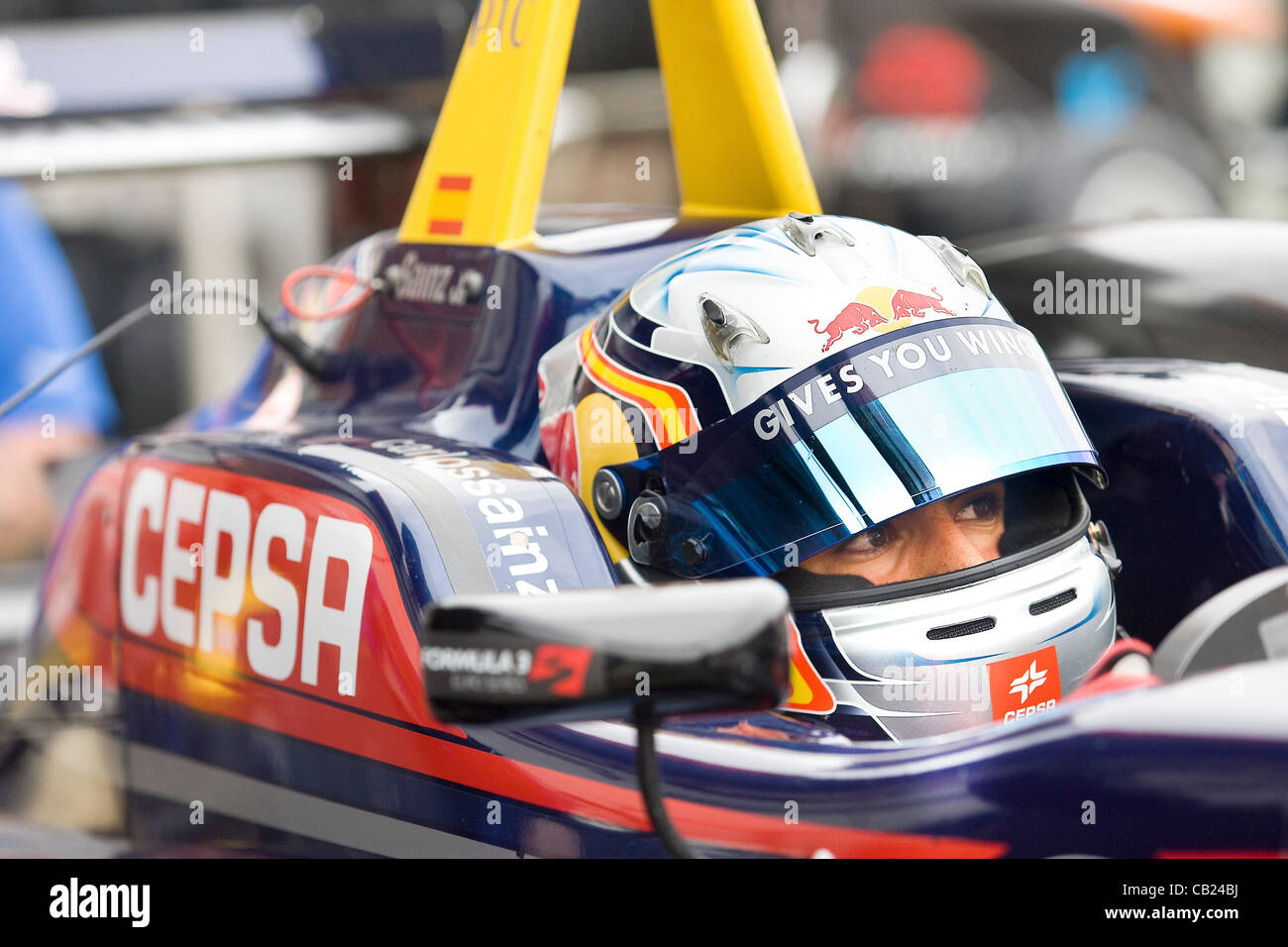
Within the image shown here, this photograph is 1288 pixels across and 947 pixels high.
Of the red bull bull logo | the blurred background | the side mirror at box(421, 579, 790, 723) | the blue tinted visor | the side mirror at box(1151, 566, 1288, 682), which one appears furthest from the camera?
the blurred background

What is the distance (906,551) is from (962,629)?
0.44ft

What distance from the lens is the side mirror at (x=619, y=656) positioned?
4.06 feet

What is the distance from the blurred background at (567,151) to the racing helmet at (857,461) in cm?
68

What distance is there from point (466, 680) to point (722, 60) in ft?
5.09

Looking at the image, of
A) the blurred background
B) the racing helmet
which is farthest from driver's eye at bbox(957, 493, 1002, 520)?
the blurred background

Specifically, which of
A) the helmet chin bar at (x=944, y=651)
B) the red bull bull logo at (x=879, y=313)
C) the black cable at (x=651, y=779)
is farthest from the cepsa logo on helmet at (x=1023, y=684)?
the black cable at (x=651, y=779)

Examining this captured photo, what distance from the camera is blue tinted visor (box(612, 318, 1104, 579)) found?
1.78 meters

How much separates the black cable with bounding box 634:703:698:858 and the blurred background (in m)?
1.45

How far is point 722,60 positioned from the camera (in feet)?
8.30

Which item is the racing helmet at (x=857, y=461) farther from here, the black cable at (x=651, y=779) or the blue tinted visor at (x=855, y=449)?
the black cable at (x=651, y=779)

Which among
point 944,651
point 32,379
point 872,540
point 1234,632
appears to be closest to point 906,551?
point 872,540

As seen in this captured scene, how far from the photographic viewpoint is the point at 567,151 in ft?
28.0

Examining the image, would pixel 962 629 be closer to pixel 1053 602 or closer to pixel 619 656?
pixel 1053 602

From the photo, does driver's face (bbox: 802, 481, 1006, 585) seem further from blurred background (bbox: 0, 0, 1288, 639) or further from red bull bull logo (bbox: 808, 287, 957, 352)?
blurred background (bbox: 0, 0, 1288, 639)
